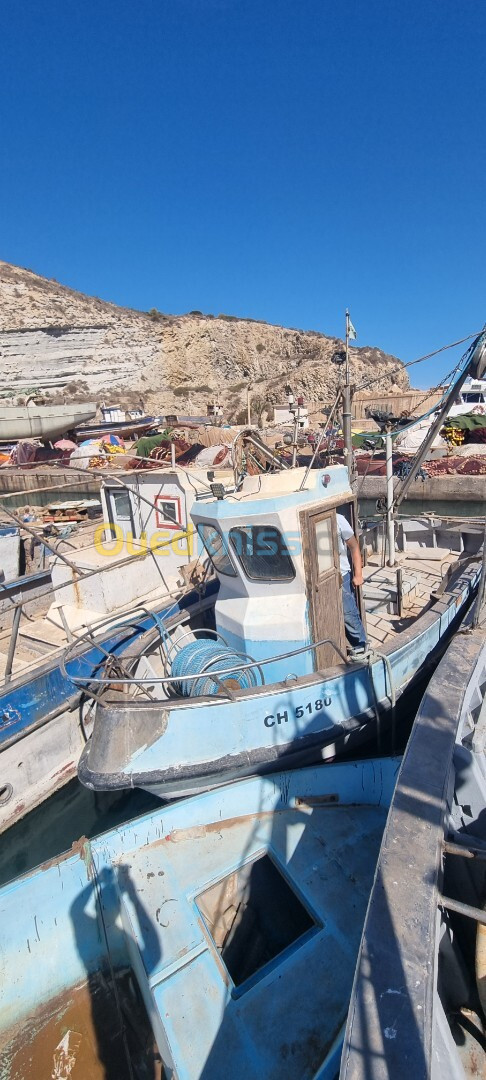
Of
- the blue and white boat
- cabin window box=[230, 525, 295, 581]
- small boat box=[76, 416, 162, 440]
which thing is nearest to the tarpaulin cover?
small boat box=[76, 416, 162, 440]

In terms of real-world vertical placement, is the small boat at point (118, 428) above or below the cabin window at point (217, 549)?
above

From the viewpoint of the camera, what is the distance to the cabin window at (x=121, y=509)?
8.91m

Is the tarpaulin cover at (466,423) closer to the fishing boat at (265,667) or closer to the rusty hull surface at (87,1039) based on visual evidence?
the fishing boat at (265,667)

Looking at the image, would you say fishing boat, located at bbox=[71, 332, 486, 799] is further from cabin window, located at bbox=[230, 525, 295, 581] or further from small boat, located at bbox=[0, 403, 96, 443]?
small boat, located at bbox=[0, 403, 96, 443]

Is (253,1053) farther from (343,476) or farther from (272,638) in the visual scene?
(343,476)

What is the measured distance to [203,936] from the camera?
11.2 ft

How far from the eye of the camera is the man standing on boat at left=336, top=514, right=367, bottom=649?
213 inches

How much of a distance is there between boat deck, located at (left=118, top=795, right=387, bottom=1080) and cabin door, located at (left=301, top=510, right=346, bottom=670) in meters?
1.49

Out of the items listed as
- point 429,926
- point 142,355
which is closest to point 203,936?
point 429,926

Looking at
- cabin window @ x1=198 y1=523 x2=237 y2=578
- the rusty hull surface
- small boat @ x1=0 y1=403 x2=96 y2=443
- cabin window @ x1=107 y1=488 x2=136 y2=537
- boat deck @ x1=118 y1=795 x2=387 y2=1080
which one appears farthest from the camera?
small boat @ x1=0 y1=403 x2=96 y2=443

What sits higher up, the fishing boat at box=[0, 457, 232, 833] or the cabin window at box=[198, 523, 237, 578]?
the cabin window at box=[198, 523, 237, 578]

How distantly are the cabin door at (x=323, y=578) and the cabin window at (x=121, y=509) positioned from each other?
4.70 m

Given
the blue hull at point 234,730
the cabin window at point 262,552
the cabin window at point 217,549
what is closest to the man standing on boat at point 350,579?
the blue hull at point 234,730

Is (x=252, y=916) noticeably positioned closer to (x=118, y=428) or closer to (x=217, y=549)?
(x=217, y=549)
